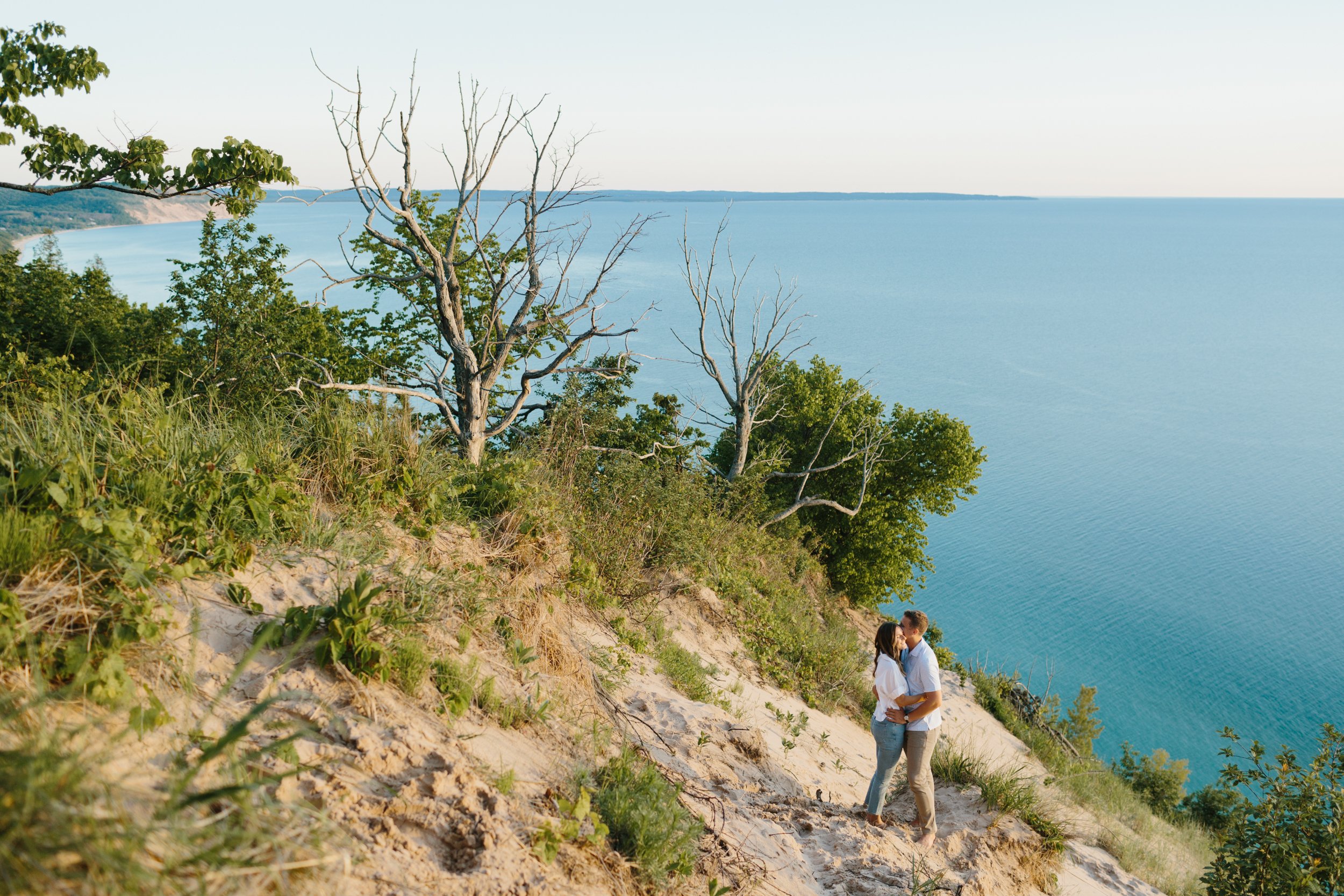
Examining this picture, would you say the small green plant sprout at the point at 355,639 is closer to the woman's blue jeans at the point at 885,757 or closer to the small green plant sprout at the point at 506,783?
the small green plant sprout at the point at 506,783

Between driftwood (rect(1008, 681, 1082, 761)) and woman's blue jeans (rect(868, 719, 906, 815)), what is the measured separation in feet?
46.4

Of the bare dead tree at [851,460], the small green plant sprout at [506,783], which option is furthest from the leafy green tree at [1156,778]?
the small green plant sprout at [506,783]

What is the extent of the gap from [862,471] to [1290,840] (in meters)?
20.3

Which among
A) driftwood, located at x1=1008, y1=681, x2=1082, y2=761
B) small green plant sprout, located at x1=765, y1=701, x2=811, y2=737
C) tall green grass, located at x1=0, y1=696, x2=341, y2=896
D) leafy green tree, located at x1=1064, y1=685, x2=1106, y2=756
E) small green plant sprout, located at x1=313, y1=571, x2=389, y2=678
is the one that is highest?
tall green grass, located at x1=0, y1=696, x2=341, y2=896

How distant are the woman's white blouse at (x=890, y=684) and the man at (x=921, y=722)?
0.23ft

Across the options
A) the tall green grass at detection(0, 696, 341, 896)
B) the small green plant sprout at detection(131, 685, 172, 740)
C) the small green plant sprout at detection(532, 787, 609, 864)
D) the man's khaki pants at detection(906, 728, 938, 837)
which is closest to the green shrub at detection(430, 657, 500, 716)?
the small green plant sprout at detection(532, 787, 609, 864)

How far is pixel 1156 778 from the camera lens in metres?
22.3

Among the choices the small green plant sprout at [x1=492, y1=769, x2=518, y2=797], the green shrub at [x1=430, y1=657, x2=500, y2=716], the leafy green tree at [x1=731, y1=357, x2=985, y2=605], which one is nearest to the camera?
the small green plant sprout at [x1=492, y1=769, x2=518, y2=797]

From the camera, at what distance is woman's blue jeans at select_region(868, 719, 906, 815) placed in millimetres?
6551

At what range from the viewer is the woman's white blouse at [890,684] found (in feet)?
21.5

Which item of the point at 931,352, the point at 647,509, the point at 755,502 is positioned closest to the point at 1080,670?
the point at 755,502

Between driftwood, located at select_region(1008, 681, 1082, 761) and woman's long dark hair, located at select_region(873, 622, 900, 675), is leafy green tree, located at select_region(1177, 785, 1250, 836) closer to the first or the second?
driftwood, located at select_region(1008, 681, 1082, 761)

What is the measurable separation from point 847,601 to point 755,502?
385 inches

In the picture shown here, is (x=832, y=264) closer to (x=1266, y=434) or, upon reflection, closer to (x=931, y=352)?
(x=931, y=352)
